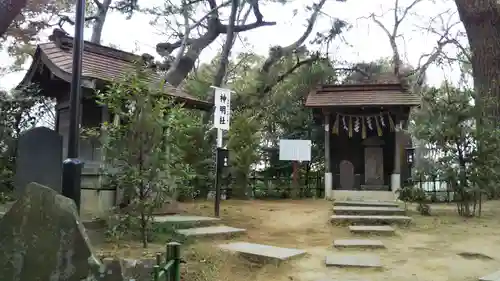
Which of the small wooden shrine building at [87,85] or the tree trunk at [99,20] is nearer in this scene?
the small wooden shrine building at [87,85]

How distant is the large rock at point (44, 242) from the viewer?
2779 millimetres

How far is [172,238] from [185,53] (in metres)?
10.1

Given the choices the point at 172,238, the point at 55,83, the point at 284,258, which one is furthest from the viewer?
the point at 55,83

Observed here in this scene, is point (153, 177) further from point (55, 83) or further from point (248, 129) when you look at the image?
point (248, 129)

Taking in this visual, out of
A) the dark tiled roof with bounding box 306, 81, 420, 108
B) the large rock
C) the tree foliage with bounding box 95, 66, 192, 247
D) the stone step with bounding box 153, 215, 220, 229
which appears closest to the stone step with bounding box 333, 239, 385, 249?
the stone step with bounding box 153, 215, 220, 229

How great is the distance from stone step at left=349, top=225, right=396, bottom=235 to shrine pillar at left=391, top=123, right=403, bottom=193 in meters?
5.56

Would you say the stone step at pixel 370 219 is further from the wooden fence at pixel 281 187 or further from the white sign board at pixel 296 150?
the wooden fence at pixel 281 187

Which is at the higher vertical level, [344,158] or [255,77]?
[255,77]

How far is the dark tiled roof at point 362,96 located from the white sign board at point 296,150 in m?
1.36

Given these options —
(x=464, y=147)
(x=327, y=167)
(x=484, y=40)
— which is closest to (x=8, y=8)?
(x=464, y=147)

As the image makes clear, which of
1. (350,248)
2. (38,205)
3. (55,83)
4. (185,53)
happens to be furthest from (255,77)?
(38,205)

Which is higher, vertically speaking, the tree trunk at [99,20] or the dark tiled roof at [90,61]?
the tree trunk at [99,20]

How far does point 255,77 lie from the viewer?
18.1 meters

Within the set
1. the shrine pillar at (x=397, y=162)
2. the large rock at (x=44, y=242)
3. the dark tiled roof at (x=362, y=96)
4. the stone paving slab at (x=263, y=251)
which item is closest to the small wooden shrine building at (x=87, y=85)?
the stone paving slab at (x=263, y=251)
